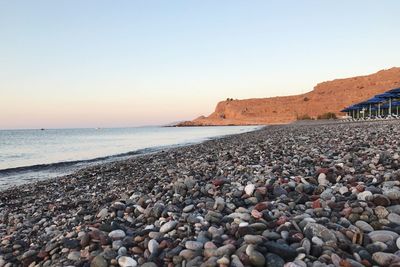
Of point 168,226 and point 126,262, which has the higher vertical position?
point 168,226

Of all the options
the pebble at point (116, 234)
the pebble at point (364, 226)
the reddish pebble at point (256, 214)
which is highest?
the reddish pebble at point (256, 214)

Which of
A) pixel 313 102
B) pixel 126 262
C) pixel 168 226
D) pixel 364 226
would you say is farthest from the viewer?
pixel 313 102

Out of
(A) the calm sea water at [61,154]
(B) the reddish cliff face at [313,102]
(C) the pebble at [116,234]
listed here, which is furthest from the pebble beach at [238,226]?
(B) the reddish cliff face at [313,102]

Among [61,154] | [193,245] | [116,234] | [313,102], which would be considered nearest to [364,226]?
[193,245]

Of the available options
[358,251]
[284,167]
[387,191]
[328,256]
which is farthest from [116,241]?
[284,167]

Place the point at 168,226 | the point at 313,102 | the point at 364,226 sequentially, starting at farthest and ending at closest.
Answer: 1. the point at 313,102
2. the point at 168,226
3. the point at 364,226

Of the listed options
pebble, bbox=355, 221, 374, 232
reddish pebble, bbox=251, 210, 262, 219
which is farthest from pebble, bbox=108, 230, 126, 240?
pebble, bbox=355, 221, 374, 232

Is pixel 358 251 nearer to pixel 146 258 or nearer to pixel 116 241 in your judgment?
pixel 146 258

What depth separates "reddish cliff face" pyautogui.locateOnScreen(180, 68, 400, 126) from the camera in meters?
108

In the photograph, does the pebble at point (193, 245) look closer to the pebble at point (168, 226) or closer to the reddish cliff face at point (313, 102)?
the pebble at point (168, 226)

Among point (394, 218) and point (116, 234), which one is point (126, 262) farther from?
point (394, 218)

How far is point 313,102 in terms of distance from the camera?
120 m

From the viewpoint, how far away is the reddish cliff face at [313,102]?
355 feet

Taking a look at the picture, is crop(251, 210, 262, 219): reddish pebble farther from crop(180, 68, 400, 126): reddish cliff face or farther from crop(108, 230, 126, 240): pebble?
crop(180, 68, 400, 126): reddish cliff face
